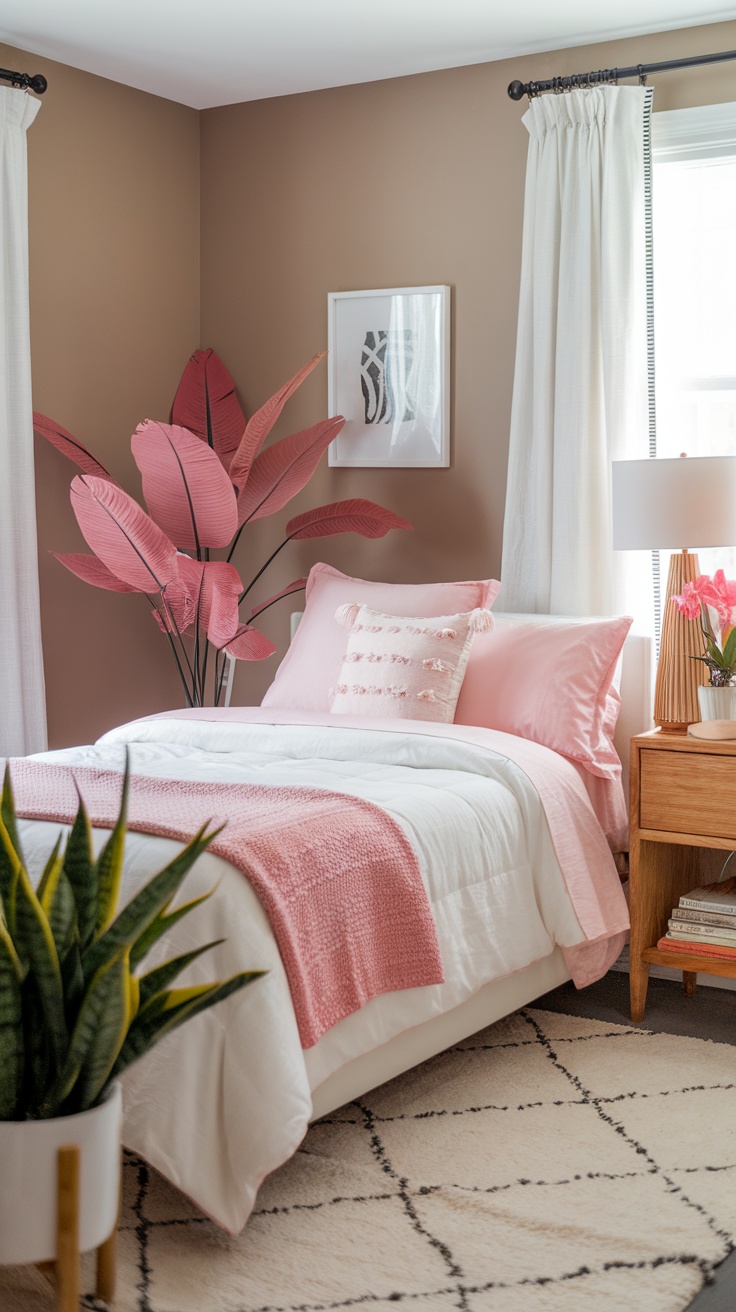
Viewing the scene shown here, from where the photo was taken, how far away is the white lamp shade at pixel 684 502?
3.22 metres

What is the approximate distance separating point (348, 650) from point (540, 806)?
868mm

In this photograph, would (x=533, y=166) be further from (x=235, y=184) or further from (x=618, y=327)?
(x=235, y=184)

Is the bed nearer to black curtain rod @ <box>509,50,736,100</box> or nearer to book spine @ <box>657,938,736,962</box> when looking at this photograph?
book spine @ <box>657,938,736,962</box>

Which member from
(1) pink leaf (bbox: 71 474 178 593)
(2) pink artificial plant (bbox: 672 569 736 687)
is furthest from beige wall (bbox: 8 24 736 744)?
(2) pink artificial plant (bbox: 672 569 736 687)

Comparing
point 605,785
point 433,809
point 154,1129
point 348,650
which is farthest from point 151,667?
point 154,1129

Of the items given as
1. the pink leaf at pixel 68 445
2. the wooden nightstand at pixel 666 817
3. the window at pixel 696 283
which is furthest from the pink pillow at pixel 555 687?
the pink leaf at pixel 68 445

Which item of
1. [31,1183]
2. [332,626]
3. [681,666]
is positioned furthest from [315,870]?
[332,626]

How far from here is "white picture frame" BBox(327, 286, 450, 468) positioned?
4.31 meters

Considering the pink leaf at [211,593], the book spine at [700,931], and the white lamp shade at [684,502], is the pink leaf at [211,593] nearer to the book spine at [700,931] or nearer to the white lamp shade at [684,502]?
the white lamp shade at [684,502]

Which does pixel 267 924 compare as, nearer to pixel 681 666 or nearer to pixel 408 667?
pixel 408 667

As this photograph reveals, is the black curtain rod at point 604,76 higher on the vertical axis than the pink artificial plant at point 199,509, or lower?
higher

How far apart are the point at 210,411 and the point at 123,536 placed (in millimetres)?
897

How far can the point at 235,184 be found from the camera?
4730mm

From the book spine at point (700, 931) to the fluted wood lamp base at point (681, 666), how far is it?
49 cm
